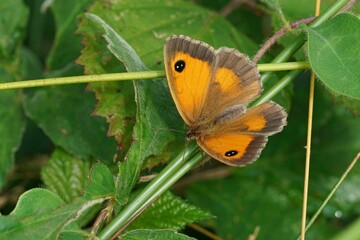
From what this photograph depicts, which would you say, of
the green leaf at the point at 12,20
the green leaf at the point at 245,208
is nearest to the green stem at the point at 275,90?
the green leaf at the point at 245,208

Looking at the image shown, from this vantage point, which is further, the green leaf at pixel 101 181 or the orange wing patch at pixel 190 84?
the orange wing patch at pixel 190 84

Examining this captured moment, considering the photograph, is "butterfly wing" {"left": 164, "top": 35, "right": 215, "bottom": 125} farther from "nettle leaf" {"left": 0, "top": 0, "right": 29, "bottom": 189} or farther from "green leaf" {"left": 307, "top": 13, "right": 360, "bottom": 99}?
"nettle leaf" {"left": 0, "top": 0, "right": 29, "bottom": 189}

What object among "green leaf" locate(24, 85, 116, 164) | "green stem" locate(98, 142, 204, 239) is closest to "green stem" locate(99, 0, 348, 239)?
"green stem" locate(98, 142, 204, 239)

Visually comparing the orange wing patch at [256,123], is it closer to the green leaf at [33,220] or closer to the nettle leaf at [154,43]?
the nettle leaf at [154,43]

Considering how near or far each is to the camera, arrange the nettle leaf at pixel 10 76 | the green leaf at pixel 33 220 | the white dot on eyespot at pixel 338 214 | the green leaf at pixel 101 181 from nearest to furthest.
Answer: the green leaf at pixel 33 220, the green leaf at pixel 101 181, the nettle leaf at pixel 10 76, the white dot on eyespot at pixel 338 214

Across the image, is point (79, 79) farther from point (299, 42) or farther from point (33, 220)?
point (299, 42)

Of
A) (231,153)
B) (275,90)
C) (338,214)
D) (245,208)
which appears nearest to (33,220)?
(231,153)
